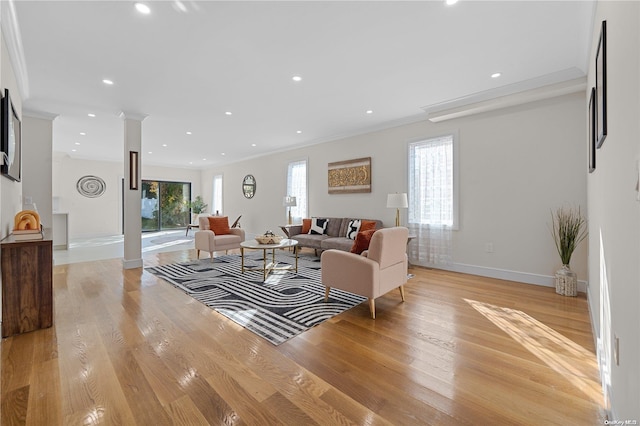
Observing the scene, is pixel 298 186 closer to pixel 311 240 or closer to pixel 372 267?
pixel 311 240

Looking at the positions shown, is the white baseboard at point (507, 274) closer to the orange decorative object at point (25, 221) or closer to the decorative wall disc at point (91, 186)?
the orange decorative object at point (25, 221)

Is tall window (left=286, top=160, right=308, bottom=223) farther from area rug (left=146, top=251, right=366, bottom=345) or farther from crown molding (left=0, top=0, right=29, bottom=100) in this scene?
crown molding (left=0, top=0, right=29, bottom=100)

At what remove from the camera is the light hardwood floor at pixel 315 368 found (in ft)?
4.80

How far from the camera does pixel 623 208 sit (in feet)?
3.92

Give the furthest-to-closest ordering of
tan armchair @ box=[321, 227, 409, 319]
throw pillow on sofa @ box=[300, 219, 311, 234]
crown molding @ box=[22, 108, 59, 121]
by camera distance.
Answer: throw pillow on sofa @ box=[300, 219, 311, 234] < crown molding @ box=[22, 108, 59, 121] < tan armchair @ box=[321, 227, 409, 319]

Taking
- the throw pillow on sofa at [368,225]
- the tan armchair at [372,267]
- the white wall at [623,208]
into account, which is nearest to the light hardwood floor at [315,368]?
the tan armchair at [372,267]

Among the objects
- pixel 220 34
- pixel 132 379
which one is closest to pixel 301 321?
pixel 132 379

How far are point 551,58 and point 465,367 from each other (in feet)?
10.4

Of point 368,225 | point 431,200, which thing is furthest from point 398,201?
point 368,225

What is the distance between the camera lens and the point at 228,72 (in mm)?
3188

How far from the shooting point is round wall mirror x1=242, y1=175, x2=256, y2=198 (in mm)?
8469

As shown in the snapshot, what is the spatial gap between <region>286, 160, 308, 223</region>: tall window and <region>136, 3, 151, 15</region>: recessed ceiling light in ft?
15.7

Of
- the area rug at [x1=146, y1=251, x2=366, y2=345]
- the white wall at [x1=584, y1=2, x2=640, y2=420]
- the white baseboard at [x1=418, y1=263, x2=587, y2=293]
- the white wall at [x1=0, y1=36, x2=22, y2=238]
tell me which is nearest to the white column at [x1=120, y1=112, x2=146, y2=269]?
the area rug at [x1=146, y1=251, x2=366, y2=345]

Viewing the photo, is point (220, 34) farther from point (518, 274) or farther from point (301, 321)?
point (518, 274)
